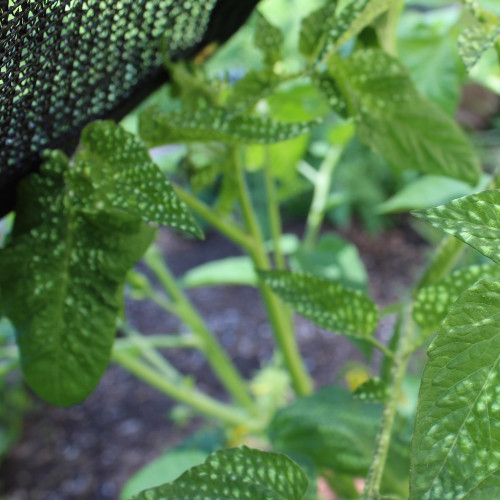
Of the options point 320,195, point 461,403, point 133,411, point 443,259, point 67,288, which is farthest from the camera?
point 133,411

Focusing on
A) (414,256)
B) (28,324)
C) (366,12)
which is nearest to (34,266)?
(28,324)

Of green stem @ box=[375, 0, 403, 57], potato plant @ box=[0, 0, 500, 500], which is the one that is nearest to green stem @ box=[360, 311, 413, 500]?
potato plant @ box=[0, 0, 500, 500]

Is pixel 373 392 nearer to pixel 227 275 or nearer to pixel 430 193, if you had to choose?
pixel 430 193

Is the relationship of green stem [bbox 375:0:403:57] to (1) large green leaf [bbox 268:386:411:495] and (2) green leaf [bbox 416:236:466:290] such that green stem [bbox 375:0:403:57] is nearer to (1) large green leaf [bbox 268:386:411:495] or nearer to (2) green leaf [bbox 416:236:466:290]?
(2) green leaf [bbox 416:236:466:290]

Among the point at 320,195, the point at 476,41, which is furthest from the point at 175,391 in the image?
the point at 476,41

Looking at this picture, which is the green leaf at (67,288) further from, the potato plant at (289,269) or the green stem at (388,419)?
the green stem at (388,419)

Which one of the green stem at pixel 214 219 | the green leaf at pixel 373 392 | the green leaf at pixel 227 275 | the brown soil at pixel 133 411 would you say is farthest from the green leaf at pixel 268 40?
the brown soil at pixel 133 411
